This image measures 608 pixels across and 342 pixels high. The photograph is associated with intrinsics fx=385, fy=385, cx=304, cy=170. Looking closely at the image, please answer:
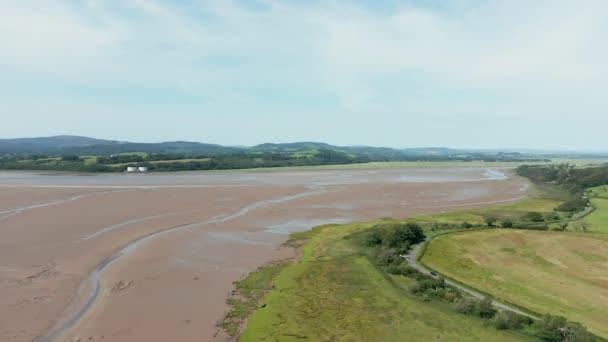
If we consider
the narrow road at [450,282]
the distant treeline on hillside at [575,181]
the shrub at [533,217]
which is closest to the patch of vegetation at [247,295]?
the narrow road at [450,282]

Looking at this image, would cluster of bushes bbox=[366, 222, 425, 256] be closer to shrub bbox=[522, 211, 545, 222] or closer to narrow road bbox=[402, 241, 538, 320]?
narrow road bbox=[402, 241, 538, 320]

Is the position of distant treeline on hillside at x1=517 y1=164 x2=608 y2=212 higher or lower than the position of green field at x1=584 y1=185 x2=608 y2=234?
higher

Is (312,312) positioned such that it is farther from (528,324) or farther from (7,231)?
(7,231)

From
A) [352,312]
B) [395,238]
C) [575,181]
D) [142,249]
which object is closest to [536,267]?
[395,238]

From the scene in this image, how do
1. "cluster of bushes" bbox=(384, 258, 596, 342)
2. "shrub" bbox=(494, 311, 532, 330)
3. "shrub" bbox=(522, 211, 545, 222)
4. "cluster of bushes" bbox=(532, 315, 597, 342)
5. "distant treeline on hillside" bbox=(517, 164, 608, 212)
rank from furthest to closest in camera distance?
"distant treeline on hillside" bbox=(517, 164, 608, 212) < "shrub" bbox=(522, 211, 545, 222) < "shrub" bbox=(494, 311, 532, 330) < "cluster of bushes" bbox=(384, 258, 596, 342) < "cluster of bushes" bbox=(532, 315, 597, 342)

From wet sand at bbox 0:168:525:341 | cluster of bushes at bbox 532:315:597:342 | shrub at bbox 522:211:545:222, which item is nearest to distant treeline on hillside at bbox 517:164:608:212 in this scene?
shrub at bbox 522:211:545:222

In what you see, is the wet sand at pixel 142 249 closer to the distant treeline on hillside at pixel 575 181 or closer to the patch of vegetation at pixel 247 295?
the patch of vegetation at pixel 247 295
